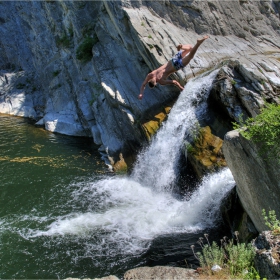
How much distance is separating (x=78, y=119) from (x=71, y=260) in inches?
535

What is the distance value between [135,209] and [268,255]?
6230 millimetres

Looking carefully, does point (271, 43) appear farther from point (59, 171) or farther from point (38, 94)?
point (38, 94)

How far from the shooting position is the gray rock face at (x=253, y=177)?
18.7 feet

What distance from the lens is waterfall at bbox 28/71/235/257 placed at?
8617mm

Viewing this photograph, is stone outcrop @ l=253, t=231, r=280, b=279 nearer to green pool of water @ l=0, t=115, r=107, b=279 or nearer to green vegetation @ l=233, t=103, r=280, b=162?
green vegetation @ l=233, t=103, r=280, b=162

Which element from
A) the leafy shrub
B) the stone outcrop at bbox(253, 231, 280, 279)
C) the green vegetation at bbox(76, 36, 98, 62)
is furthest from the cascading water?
the leafy shrub

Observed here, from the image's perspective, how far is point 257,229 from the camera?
6.59 metres

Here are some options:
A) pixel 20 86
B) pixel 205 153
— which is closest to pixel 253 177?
pixel 205 153

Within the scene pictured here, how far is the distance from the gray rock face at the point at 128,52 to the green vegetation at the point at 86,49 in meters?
0.06

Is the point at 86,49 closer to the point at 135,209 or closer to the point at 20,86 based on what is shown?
the point at 20,86

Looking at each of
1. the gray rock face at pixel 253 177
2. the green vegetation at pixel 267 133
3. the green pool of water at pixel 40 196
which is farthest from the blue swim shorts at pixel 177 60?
the green pool of water at pixel 40 196

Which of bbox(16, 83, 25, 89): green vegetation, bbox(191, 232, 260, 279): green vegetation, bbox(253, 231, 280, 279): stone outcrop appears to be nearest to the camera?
bbox(253, 231, 280, 279): stone outcrop

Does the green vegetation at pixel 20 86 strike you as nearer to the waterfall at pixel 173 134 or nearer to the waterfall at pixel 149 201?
the waterfall at pixel 149 201

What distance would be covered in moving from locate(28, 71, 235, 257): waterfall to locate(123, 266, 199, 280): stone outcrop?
218cm
